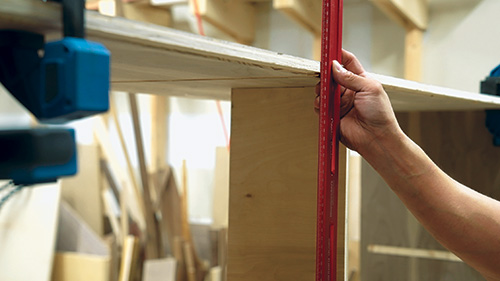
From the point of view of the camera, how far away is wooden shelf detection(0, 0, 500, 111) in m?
0.49

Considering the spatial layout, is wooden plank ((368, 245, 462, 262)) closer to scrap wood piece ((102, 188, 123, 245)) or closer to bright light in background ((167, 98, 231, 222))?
bright light in background ((167, 98, 231, 222))

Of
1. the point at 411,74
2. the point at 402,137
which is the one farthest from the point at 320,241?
the point at 411,74

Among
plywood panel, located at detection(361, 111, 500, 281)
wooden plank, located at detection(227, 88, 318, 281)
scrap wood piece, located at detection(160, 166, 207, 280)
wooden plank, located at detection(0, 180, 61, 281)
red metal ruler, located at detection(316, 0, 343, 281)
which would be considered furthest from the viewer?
scrap wood piece, located at detection(160, 166, 207, 280)

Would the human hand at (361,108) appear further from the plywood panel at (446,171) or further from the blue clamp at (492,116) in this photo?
the plywood panel at (446,171)

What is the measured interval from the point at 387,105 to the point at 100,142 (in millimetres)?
2381

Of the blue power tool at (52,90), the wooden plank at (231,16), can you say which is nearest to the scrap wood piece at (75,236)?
the wooden plank at (231,16)

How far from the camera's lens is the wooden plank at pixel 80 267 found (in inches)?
98.5

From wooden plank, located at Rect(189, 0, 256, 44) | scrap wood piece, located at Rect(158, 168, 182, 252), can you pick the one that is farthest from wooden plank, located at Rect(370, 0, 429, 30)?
scrap wood piece, located at Rect(158, 168, 182, 252)

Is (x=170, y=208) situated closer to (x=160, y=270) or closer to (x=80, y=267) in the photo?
(x=160, y=270)

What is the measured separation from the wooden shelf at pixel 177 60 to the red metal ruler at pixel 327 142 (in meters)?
0.03

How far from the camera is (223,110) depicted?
278 centimetres

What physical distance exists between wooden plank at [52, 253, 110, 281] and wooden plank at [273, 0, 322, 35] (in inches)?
55.0

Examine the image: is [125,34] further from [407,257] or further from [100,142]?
[100,142]

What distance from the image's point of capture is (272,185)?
105cm
